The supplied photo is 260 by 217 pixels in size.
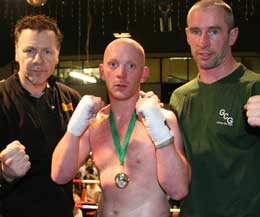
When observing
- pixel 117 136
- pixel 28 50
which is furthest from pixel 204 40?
pixel 28 50

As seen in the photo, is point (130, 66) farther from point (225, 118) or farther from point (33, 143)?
point (33, 143)

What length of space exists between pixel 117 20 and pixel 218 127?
6157 mm

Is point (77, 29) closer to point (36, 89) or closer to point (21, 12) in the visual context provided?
point (21, 12)

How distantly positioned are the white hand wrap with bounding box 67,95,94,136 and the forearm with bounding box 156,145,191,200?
1.08 feet

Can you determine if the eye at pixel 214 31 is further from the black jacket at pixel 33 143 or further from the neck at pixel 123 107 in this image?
the black jacket at pixel 33 143

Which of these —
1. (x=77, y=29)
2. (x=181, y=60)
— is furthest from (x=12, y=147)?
(x=181, y=60)

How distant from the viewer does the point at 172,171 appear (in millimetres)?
1814

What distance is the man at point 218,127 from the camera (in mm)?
1996

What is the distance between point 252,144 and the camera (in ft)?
6.64

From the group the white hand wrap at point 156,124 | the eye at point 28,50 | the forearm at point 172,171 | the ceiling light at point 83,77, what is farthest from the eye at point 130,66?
the ceiling light at point 83,77

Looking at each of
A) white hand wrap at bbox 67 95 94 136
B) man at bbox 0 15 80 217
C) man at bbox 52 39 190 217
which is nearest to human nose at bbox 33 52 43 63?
man at bbox 0 15 80 217

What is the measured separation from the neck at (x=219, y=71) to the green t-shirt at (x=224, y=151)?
0.02 m

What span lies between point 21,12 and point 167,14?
98.2 inches

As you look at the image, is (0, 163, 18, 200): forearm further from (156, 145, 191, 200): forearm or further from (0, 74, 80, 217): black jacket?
(156, 145, 191, 200): forearm
